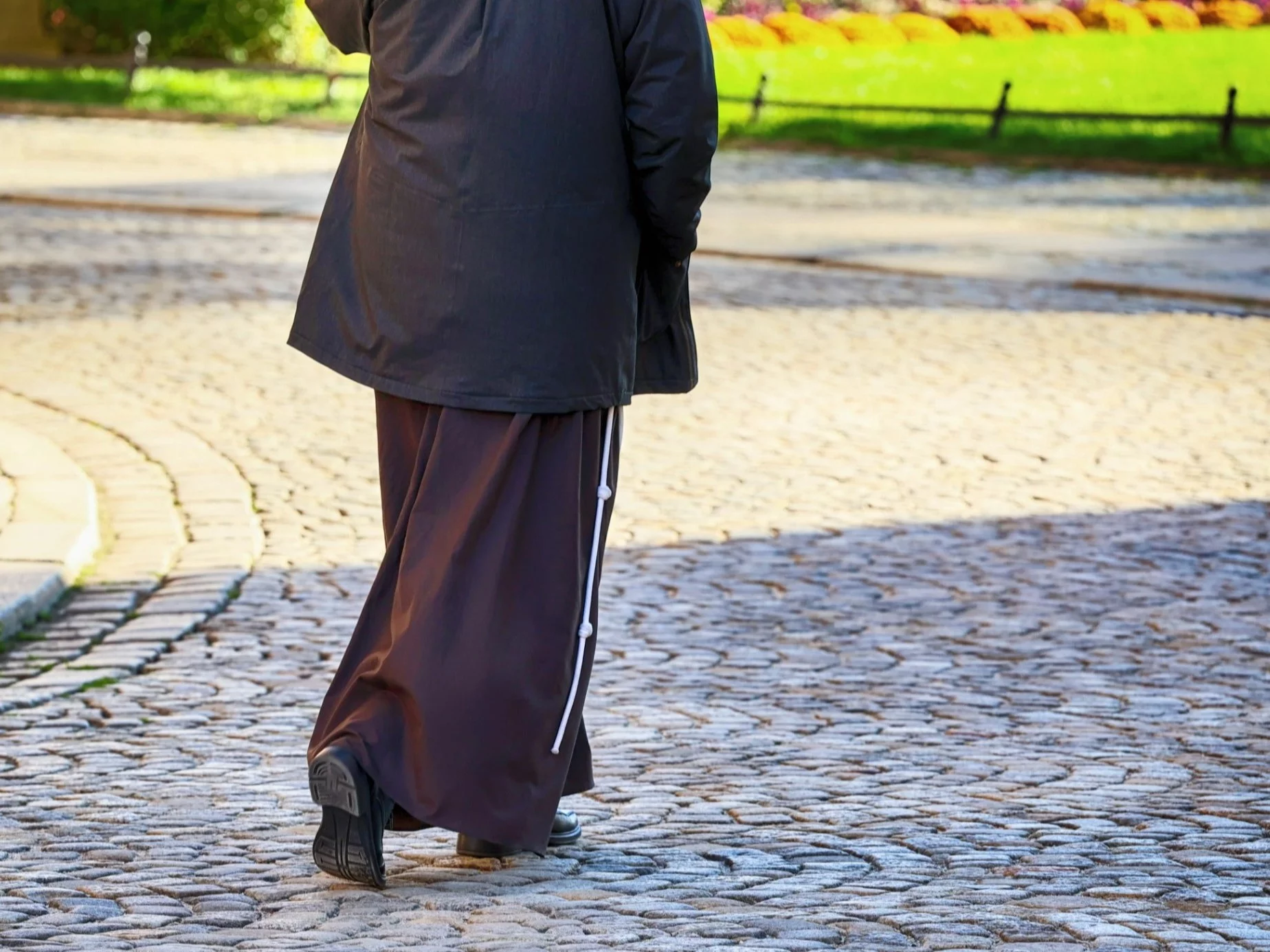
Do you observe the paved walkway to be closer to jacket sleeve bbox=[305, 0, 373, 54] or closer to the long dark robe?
jacket sleeve bbox=[305, 0, 373, 54]

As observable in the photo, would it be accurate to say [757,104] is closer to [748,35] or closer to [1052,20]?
[748,35]

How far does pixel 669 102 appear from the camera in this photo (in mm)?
3057

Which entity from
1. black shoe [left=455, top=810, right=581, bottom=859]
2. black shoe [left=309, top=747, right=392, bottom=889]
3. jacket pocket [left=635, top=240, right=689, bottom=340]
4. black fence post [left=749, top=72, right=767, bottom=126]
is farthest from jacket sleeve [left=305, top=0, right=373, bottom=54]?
black fence post [left=749, top=72, right=767, bottom=126]

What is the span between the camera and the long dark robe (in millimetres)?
3137

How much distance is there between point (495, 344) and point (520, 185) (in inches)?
10.2

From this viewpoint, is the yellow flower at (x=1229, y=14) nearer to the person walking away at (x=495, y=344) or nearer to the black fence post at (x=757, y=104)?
the black fence post at (x=757, y=104)

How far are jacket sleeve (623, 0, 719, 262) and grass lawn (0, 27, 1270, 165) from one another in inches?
687

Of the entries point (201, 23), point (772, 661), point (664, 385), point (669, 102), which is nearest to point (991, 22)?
point (201, 23)

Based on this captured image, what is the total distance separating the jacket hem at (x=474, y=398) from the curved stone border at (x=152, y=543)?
5.73 feet

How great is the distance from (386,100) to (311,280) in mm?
349

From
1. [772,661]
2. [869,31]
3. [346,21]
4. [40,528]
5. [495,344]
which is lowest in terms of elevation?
[772,661]

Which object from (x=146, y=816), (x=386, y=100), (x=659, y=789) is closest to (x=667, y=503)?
(x=659, y=789)

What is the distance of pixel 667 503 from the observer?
6719mm

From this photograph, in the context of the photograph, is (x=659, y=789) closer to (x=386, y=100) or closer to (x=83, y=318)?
(x=386, y=100)
